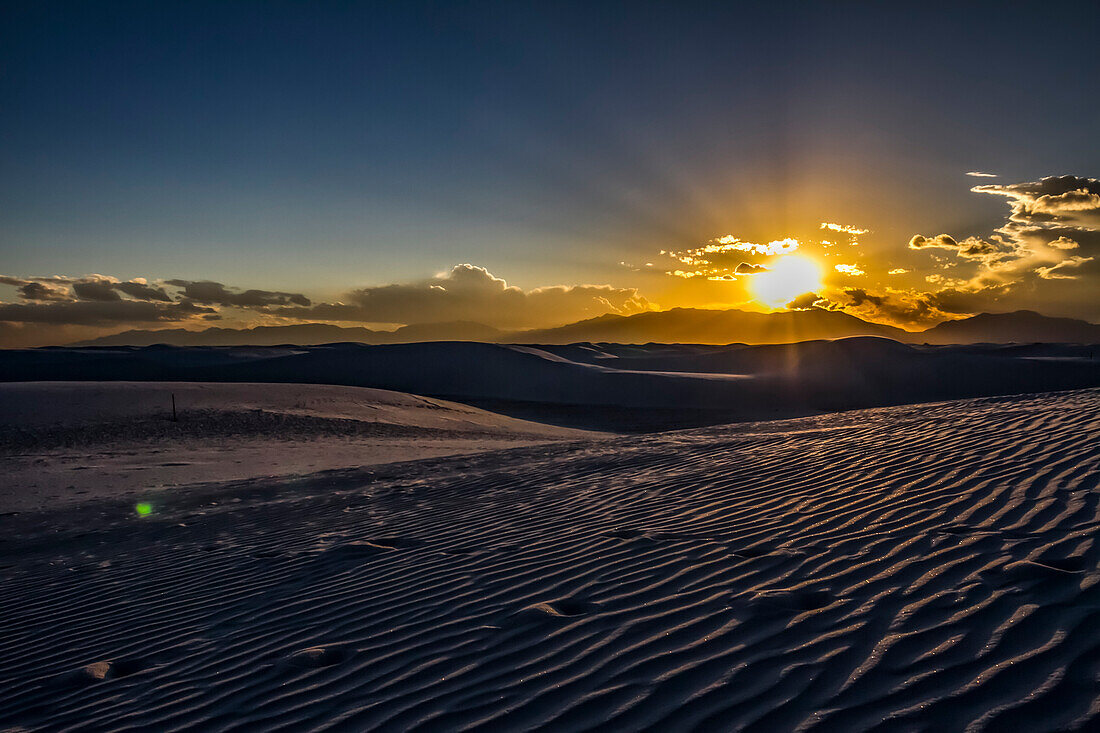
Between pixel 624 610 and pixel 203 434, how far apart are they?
1798cm

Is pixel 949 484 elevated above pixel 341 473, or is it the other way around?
pixel 949 484

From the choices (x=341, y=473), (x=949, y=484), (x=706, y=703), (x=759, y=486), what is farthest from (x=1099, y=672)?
(x=341, y=473)

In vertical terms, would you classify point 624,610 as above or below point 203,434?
above

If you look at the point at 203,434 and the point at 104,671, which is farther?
the point at 203,434

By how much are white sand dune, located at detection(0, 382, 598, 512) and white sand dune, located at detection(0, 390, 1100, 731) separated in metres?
5.58

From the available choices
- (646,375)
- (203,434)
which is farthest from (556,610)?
(646,375)

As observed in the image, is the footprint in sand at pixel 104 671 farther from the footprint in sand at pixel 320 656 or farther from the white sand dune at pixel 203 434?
the white sand dune at pixel 203 434

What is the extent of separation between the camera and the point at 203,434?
60.7ft

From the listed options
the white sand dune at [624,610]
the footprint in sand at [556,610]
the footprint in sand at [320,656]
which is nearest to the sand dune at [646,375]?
the white sand dune at [624,610]

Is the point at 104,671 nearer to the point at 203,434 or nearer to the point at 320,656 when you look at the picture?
the point at 320,656

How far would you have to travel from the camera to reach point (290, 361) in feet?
154

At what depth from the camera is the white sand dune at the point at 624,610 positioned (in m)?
2.54

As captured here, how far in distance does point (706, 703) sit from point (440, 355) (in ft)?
149

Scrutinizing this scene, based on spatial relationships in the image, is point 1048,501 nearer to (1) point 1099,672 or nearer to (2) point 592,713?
(1) point 1099,672
